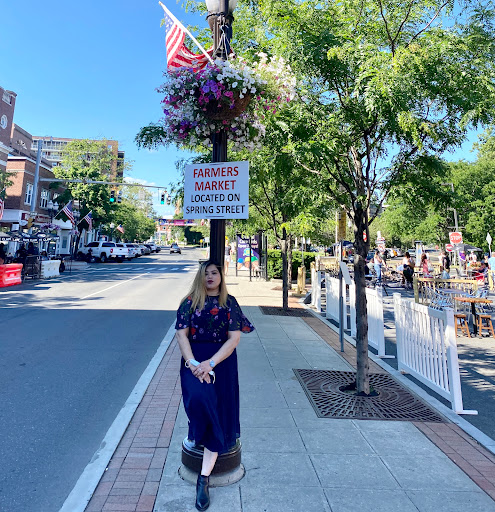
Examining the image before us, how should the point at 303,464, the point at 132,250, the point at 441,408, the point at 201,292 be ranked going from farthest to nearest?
the point at 132,250, the point at 441,408, the point at 303,464, the point at 201,292

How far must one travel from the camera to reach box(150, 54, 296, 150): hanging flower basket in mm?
3672

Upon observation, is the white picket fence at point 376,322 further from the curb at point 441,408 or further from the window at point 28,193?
the window at point 28,193

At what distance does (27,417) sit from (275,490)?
10.1 feet

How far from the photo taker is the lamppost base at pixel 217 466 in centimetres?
305

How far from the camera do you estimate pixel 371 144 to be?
5.45 metres

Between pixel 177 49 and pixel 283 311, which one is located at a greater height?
pixel 177 49

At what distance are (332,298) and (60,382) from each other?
24.5ft

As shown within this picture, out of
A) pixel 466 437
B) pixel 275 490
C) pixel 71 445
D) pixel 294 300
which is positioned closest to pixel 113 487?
pixel 71 445

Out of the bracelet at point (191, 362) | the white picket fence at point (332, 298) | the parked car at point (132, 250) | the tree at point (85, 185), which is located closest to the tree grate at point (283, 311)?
the white picket fence at point (332, 298)

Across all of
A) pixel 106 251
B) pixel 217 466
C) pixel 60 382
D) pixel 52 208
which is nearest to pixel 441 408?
pixel 217 466

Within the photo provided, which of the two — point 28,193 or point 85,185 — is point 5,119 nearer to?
point 28,193

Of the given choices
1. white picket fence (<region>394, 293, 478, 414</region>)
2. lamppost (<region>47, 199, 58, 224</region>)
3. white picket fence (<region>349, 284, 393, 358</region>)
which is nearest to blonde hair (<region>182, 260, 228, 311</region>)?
white picket fence (<region>394, 293, 478, 414</region>)

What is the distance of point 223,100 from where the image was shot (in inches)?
147

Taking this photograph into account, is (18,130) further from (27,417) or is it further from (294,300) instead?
(27,417)
